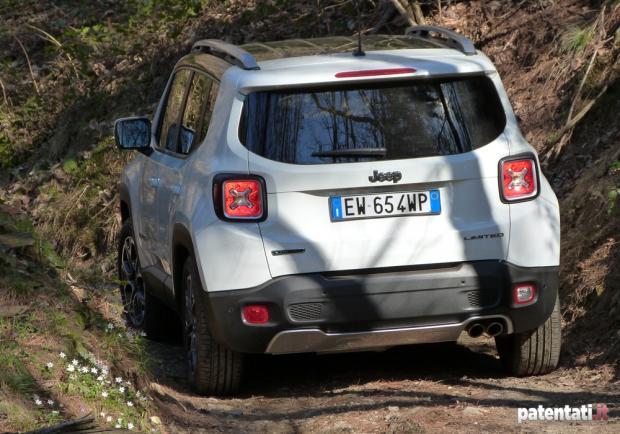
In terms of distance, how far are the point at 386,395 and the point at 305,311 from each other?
2.70 ft

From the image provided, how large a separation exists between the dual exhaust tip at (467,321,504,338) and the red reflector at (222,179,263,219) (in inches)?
52.3

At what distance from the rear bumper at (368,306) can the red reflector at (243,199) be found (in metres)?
0.38

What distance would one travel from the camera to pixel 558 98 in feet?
35.0

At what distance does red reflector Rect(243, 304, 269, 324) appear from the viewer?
665 cm

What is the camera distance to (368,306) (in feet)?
21.7

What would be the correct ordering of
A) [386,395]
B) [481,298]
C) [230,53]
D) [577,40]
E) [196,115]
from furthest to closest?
[577,40] < [196,115] < [230,53] < [386,395] < [481,298]

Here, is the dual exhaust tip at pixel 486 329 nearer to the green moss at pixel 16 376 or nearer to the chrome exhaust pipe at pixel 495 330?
the chrome exhaust pipe at pixel 495 330

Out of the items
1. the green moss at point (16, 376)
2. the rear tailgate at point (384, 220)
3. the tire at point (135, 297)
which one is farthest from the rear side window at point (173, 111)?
the green moss at point (16, 376)

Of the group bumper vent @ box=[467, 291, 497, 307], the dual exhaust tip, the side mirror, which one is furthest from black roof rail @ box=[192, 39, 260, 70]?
the dual exhaust tip

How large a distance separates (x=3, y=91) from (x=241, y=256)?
394 inches

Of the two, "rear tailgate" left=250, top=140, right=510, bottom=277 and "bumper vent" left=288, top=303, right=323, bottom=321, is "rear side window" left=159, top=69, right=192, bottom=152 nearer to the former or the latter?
"rear tailgate" left=250, top=140, right=510, bottom=277

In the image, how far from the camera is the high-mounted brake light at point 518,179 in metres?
6.75
